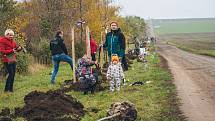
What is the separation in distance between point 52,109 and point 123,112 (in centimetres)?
193

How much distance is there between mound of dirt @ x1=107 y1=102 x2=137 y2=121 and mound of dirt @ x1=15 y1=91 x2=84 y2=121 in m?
0.86

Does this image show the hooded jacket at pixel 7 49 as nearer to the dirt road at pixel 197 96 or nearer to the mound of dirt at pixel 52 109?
the mound of dirt at pixel 52 109

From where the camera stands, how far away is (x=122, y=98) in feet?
44.5

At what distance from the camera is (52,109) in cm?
1109

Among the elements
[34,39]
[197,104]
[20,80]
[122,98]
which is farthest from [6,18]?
[197,104]

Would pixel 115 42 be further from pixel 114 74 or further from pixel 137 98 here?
pixel 137 98

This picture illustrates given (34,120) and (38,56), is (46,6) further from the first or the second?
(34,120)

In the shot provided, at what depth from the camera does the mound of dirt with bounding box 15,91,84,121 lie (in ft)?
34.3

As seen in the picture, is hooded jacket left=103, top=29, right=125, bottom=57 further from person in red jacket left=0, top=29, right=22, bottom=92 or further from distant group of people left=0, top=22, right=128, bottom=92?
person in red jacket left=0, top=29, right=22, bottom=92

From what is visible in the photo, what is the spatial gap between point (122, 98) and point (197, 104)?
7.32 feet

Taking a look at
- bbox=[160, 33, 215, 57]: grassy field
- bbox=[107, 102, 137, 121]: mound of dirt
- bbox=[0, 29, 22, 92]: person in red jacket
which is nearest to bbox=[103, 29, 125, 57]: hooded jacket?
bbox=[0, 29, 22, 92]: person in red jacket

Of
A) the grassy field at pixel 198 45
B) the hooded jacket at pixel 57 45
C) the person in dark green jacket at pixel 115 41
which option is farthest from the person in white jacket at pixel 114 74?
the grassy field at pixel 198 45

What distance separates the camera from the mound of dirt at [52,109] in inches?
412

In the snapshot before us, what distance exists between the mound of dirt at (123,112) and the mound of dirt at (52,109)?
0.86 meters
